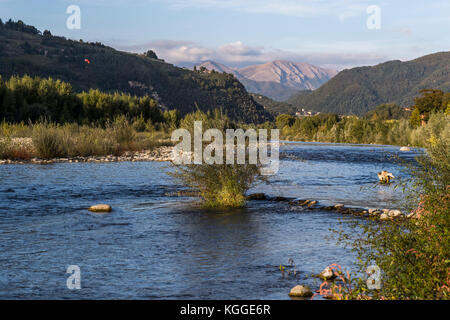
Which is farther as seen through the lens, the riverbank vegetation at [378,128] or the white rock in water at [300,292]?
the riverbank vegetation at [378,128]

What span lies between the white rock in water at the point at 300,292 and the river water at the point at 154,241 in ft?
0.51

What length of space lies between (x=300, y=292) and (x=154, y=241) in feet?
12.9

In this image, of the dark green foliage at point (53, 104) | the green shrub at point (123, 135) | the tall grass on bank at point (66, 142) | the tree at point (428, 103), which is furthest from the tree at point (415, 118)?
the green shrub at point (123, 135)

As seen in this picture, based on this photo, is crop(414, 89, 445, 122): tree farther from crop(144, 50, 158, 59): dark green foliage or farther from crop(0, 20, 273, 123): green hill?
crop(144, 50, 158, 59): dark green foliage

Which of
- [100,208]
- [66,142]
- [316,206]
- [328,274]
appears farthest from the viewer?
[66,142]

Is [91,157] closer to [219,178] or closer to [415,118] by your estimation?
[219,178]

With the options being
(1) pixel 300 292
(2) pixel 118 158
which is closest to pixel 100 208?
(1) pixel 300 292

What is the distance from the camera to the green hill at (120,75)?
97.6 meters

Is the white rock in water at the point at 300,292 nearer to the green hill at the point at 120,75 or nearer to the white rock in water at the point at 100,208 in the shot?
the white rock in water at the point at 100,208

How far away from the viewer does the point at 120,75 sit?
112 m

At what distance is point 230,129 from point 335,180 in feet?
27.7

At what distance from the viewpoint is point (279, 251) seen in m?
8.66

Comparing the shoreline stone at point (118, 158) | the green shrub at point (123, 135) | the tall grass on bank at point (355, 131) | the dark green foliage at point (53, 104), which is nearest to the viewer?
the shoreline stone at point (118, 158)

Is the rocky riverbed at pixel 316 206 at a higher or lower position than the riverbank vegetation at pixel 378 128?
lower
